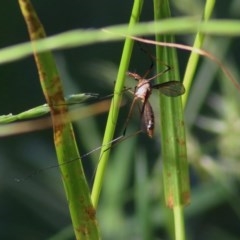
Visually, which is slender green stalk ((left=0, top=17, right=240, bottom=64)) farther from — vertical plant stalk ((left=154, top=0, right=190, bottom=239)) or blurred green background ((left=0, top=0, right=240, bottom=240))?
blurred green background ((left=0, top=0, right=240, bottom=240))

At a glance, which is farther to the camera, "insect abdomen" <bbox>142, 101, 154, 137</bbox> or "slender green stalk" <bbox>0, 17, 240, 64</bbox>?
"insect abdomen" <bbox>142, 101, 154, 137</bbox>

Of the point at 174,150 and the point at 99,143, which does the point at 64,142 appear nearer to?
the point at 174,150

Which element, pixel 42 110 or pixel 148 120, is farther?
pixel 148 120

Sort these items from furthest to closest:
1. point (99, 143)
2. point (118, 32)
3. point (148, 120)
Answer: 1. point (99, 143)
2. point (148, 120)
3. point (118, 32)

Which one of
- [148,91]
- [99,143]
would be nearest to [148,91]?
[148,91]

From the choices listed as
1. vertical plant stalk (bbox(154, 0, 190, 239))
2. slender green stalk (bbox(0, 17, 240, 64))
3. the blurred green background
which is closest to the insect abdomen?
vertical plant stalk (bbox(154, 0, 190, 239))

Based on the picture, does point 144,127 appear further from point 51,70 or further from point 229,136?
point 229,136

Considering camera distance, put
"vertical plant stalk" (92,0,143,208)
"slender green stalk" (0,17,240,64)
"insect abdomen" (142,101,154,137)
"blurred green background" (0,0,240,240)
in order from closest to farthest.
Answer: "slender green stalk" (0,17,240,64) < "vertical plant stalk" (92,0,143,208) < "insect abdomen" (142,101,154,137) < "blurred green background" (0,0,240,240)
